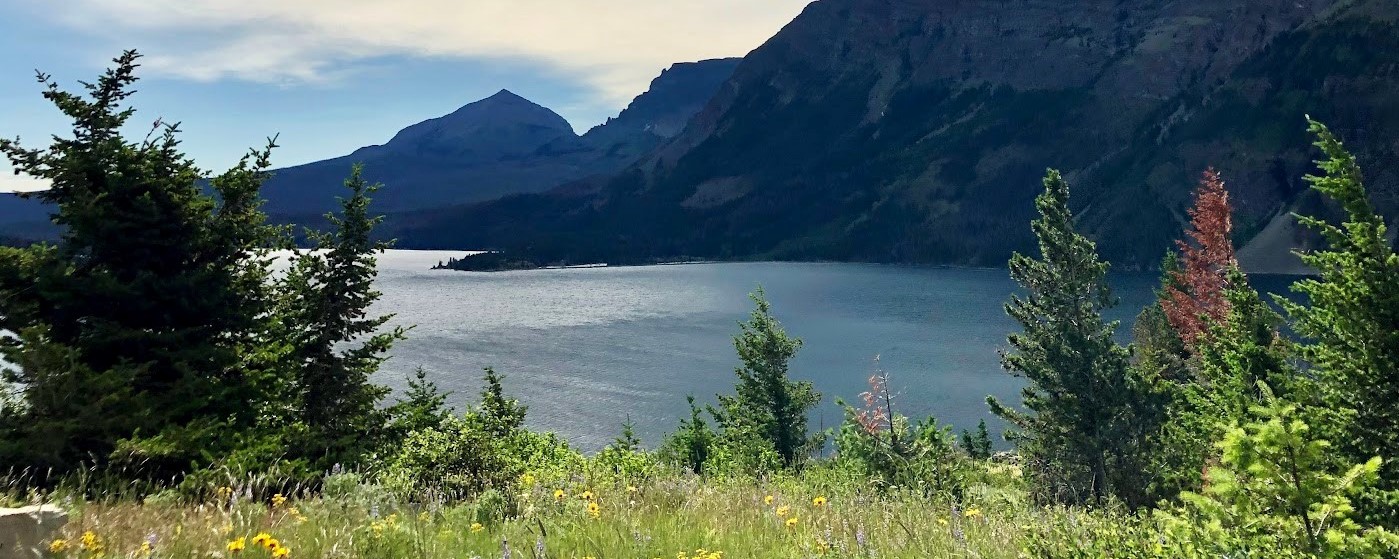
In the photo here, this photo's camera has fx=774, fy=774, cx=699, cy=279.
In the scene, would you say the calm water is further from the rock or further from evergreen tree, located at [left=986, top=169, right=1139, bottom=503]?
the rock

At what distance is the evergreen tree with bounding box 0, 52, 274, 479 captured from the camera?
35.8 ft

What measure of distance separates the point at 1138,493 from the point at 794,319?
116m

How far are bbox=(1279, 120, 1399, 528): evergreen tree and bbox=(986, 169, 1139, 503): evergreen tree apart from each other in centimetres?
1938

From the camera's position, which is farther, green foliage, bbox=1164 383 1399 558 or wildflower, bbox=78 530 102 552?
wildflower, bbox=78 530 102 552

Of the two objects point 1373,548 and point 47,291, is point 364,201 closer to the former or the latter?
point 47,291

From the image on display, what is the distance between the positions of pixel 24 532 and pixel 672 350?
111667mm

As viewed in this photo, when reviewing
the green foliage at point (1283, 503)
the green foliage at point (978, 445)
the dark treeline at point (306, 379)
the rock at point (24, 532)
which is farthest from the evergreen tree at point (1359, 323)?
the green foliage at point (978, 445)

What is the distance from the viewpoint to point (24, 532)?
3.97m

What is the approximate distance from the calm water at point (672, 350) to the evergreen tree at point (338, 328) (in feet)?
155

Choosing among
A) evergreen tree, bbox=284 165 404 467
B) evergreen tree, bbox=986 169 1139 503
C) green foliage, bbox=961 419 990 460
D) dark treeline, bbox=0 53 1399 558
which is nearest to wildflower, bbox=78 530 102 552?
dark treeline, bbox=0 53 1399 558

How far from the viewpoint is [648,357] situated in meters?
109

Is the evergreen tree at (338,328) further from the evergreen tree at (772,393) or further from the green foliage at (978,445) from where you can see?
the green foliage at (978,445)

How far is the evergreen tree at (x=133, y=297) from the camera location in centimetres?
1091

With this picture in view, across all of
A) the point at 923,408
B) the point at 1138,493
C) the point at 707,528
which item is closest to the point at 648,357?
the point at 923,408
